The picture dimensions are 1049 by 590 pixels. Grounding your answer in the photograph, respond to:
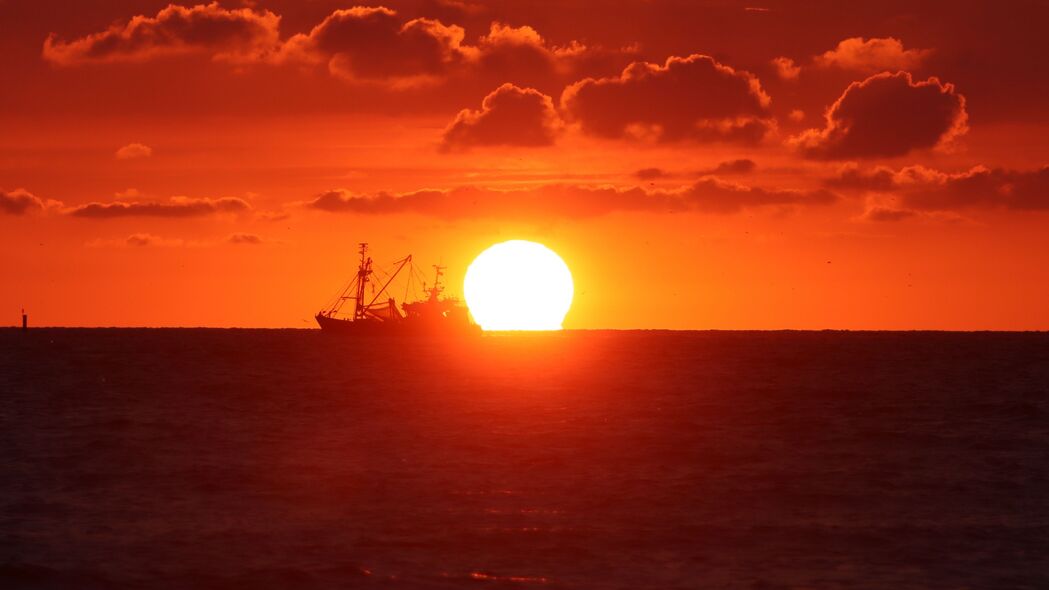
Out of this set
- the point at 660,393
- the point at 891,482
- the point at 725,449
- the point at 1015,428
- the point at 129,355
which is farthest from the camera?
the point at 129,355

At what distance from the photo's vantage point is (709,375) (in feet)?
488

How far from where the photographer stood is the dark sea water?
3597 centimetres

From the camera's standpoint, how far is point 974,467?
59.8 meters

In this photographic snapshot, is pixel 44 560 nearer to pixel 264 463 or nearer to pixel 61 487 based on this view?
pixel 61 487

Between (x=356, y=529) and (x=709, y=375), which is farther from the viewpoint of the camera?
(x=709, y=375)

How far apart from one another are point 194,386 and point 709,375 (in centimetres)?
6005

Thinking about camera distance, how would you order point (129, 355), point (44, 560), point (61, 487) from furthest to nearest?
point (129, 355)
point (61, 487)
point (44, 560)

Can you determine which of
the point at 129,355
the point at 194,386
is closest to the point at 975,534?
the point at 194,386

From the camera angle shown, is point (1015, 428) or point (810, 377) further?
point (810, 377)

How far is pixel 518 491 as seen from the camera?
165 feet

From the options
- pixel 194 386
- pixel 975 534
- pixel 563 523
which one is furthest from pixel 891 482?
pixel 194 386

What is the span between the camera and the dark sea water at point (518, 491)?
35969 millimetres

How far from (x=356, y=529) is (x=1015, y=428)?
5159 centimetres

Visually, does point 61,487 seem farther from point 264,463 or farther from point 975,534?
point 975,534
